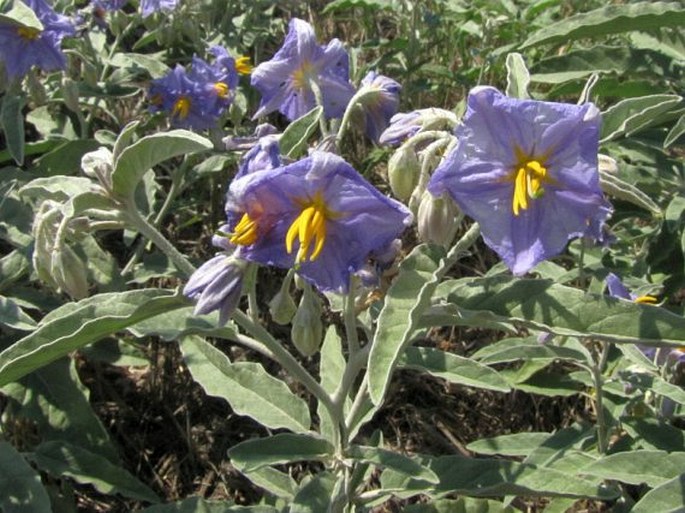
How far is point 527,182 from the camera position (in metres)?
1.65

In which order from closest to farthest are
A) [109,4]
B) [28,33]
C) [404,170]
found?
[404,170] → [28,33] → [109,4]

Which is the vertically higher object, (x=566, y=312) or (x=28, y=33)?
(x=28, y=33)

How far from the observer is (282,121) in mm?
4258

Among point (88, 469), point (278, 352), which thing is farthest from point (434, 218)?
point (88, 469)

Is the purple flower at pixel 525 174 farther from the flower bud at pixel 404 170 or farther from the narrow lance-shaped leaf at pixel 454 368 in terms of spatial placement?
the narrow lance-shaped leaf at pixel 454 368

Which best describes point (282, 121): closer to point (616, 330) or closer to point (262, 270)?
point (262, 270)

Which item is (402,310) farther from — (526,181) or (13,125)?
(13,125)

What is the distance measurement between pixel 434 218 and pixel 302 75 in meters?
0.97

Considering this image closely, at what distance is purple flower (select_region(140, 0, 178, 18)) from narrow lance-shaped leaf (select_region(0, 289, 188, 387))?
7.49 ft

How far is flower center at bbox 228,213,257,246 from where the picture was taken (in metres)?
1.57

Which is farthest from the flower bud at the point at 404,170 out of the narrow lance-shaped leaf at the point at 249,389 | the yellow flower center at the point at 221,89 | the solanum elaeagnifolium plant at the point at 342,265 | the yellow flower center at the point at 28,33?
the yellow flower center at the point at 28,33

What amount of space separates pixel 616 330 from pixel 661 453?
2.00 ft

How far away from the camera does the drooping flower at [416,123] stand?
1.79m

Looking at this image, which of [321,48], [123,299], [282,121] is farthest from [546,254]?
[282,121]
